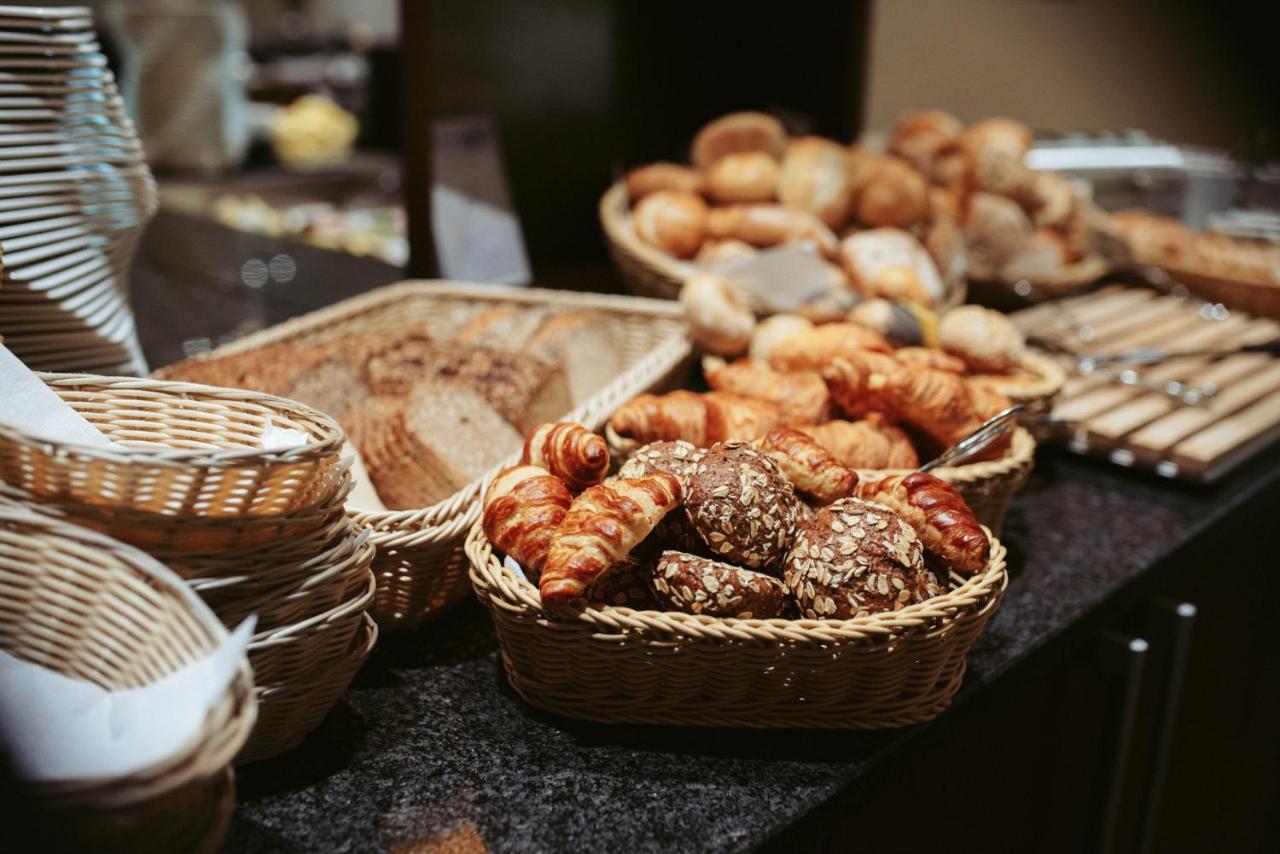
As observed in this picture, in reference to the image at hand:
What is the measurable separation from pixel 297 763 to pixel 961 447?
0.82m

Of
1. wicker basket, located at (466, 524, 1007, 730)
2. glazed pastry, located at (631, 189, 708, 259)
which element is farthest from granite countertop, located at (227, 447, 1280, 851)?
glazed pastry, located at (631, 189, 708, 259)

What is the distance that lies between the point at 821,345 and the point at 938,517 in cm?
51

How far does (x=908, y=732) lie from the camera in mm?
1042

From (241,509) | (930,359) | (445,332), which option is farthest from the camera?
(445,332)

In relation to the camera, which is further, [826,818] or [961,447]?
[961,447]

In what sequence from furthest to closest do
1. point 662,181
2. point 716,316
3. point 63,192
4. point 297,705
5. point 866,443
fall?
point 662,181 < point 716,316 < point 866,443 < point 63,192 < point 297,705

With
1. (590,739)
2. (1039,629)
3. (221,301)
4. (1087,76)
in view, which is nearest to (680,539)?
(590,739)

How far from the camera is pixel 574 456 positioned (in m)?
1.07

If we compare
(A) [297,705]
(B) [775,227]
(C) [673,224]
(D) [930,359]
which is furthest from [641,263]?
(A) [297,705]

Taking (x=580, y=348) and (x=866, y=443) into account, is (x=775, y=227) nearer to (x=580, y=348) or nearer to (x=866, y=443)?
(x=580, y=348)

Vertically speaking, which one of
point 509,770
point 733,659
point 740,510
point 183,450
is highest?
point 183,450

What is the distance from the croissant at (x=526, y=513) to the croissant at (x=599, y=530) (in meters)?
0.02

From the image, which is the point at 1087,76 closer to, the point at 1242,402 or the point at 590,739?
the point at 1242,402

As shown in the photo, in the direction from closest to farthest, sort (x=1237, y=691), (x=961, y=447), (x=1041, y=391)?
(x=961, y=447) < (x=1041, y=391) < (x=1237, y=691)
